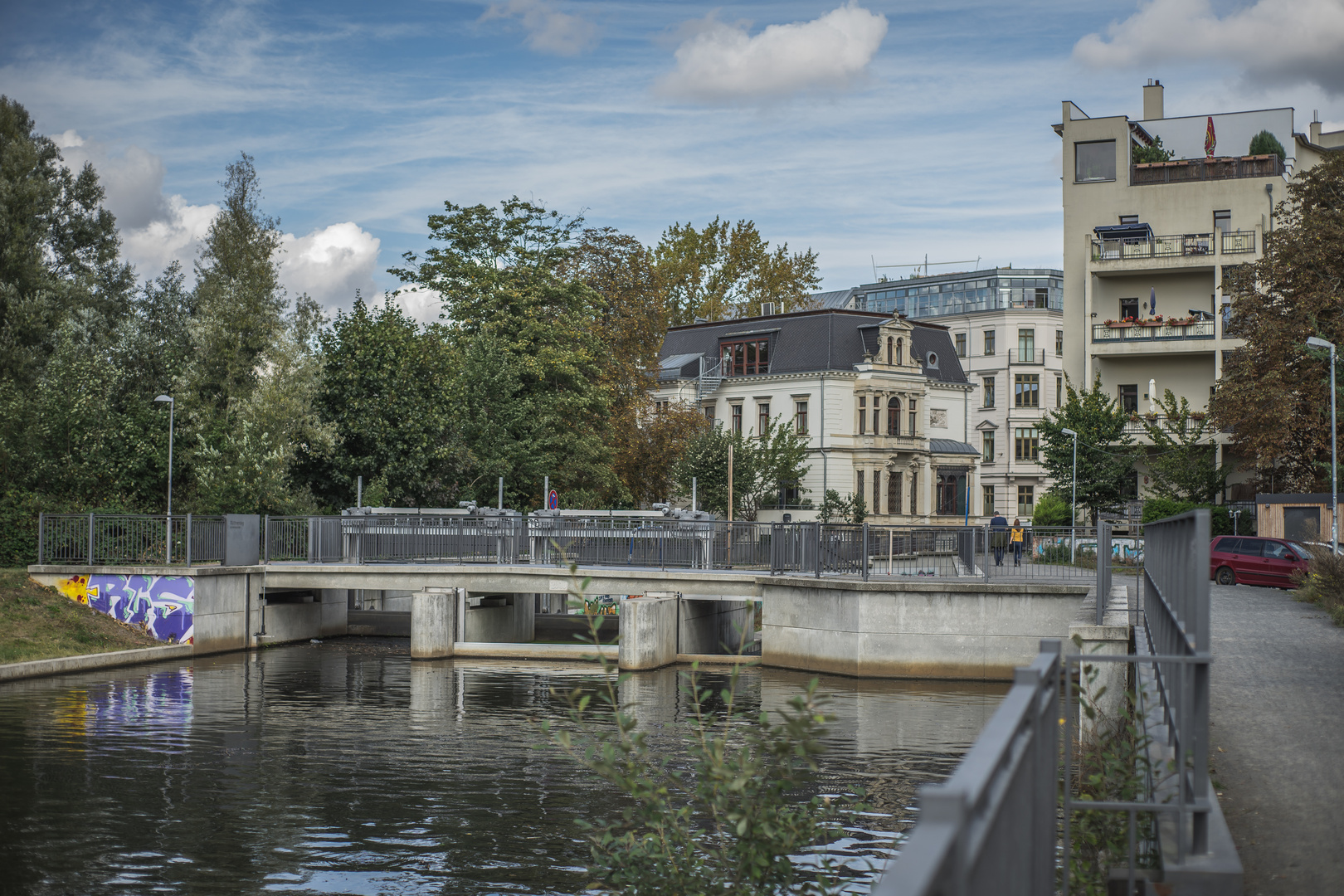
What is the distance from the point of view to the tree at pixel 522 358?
4647 cm

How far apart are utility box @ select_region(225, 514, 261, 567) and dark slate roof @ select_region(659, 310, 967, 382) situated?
38.1 metres

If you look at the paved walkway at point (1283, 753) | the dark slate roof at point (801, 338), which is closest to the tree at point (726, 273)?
the dark slate roof at point (801, 338)

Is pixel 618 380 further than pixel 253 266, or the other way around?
pixel 618 380

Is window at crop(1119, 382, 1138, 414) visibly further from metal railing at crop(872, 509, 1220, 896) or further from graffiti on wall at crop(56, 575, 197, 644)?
metal railing at crop(872, 509, 1220, 896)

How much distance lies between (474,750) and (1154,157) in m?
51.2

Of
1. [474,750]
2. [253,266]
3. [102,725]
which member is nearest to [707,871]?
[474,750]

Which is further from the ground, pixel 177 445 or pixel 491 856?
pixel 177 445

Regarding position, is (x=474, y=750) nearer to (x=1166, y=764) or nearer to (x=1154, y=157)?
(x=1166, y=764)

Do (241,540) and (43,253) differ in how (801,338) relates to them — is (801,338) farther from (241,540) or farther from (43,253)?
(241,540)

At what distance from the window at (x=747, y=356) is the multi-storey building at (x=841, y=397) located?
0.15 feet

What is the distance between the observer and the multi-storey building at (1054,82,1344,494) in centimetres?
5294

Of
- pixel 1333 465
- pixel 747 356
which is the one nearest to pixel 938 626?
pixel 1333 465

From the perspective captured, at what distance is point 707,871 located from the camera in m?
6.98

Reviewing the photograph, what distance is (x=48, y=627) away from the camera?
2744cm
